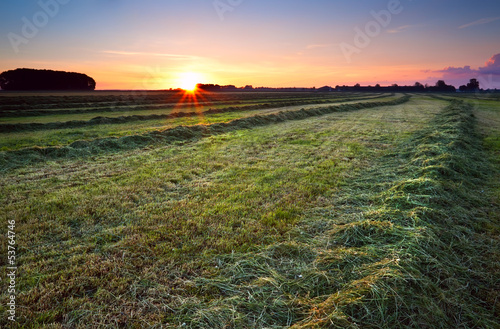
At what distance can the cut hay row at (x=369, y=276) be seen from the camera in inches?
107

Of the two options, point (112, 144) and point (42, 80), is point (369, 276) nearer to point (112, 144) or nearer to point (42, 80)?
point (112, 144)

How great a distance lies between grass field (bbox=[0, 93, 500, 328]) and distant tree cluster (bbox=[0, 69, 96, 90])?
106618mm

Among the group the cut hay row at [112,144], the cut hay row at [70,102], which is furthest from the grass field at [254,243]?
the cut hay row at [70,102]

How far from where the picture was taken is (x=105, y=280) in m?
3.26

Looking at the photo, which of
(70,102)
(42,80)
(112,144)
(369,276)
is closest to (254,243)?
(369,276)

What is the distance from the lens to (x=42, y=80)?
90.2 m

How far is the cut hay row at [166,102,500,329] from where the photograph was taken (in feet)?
8.89

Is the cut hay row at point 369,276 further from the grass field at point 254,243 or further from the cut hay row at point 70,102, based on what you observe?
the cut hay row at point 70,102

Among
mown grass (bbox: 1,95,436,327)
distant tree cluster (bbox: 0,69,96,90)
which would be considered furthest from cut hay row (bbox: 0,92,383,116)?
distant tree cluster (bbox: 0,69,96,90)

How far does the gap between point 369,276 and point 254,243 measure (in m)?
1.72

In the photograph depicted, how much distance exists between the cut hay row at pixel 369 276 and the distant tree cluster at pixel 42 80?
11547 centimetres

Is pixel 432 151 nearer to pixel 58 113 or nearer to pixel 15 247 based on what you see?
pixel 15 247

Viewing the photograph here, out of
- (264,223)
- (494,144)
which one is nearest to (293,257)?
(264,223)
